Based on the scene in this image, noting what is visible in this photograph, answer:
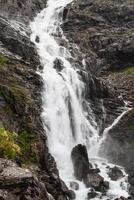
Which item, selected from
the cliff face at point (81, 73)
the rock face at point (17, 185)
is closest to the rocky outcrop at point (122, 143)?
the cliff face at point (81, 73)

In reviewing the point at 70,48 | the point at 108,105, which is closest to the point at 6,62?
the point at 108,105

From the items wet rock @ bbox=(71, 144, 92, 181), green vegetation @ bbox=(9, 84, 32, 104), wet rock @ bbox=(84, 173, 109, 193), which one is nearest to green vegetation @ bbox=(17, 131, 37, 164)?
green vegetation @ bbox=(9, 84, 32, 104)

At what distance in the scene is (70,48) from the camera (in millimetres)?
64812

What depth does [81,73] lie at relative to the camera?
5284 centimetres

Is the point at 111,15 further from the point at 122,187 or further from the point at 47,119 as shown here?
the point at 122,187

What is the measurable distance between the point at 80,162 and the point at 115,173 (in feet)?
11.6

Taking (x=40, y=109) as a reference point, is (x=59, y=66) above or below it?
above

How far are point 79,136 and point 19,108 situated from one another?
9.47 meters


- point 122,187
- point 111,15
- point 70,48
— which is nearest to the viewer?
point 122,187

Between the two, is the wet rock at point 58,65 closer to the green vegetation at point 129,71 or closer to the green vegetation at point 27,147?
the green vegetation at point 129,71

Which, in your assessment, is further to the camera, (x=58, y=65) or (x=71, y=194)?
(x=58, y=65)

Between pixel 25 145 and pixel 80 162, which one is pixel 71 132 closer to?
pixel 80 162

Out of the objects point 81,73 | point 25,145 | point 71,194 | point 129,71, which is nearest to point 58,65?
point 81,73

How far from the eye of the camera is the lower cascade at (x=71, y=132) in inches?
1411
